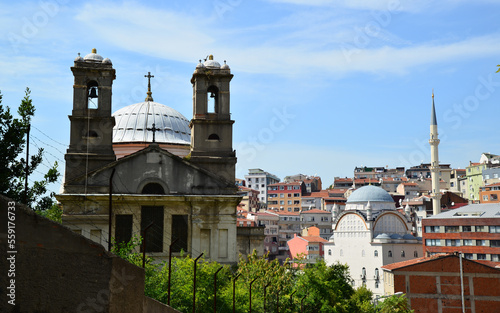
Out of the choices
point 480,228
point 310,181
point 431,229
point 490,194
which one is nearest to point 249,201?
point 310,181

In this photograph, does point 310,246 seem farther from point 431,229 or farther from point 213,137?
point 213,137

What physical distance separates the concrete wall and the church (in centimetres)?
2290

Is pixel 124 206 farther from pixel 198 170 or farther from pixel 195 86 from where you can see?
pixel 195 86

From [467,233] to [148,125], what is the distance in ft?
134

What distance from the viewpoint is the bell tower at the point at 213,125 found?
35.6m

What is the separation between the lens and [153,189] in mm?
33469

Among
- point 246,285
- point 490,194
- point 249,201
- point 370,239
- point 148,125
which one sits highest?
point 249,201

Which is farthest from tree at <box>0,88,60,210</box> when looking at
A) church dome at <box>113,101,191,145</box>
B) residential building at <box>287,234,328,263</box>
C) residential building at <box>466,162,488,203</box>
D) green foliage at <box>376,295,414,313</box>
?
residential building at <box>466,162,488,203</box>

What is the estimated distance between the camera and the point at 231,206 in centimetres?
3359

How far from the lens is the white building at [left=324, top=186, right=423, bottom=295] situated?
83.7 m

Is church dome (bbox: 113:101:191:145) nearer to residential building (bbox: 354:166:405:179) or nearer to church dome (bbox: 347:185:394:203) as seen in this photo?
church dome (bbox: 347:185:394:203)

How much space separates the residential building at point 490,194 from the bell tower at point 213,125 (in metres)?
70.0

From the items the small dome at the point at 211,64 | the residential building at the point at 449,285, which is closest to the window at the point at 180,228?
the small dome at the point at 211,64

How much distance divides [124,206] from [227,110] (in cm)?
827
